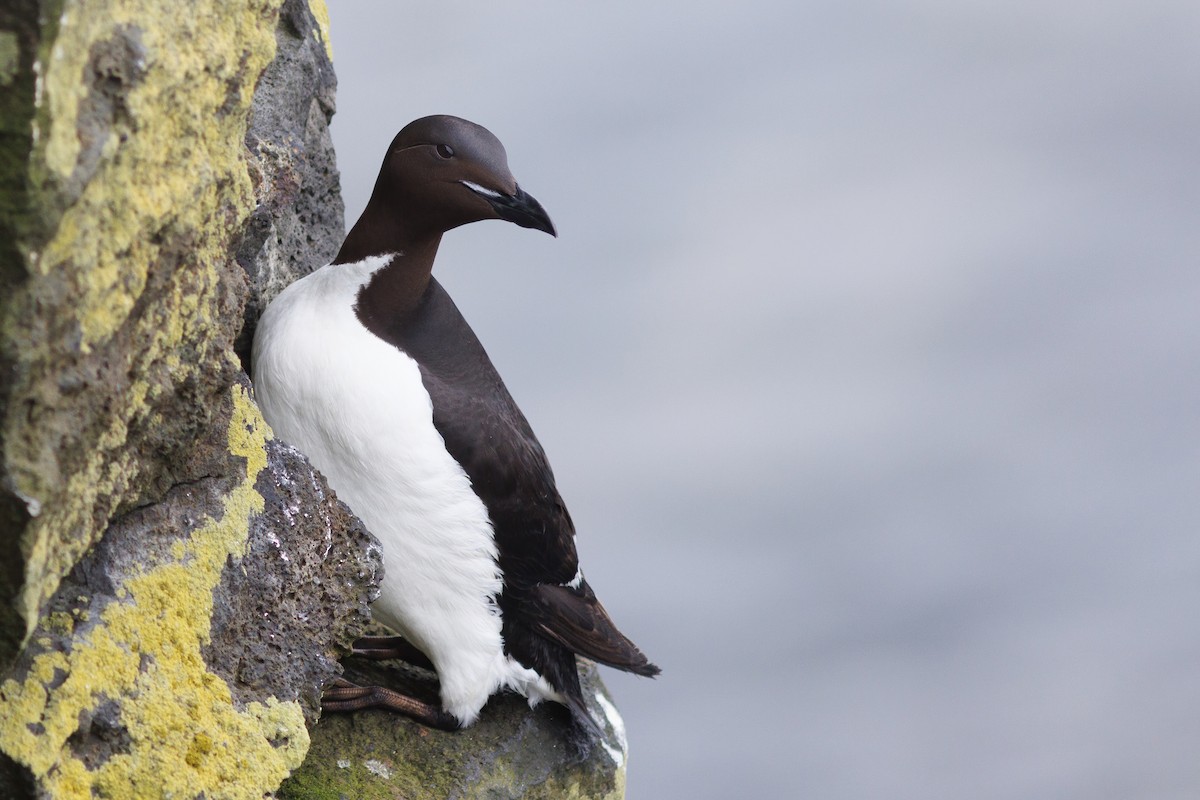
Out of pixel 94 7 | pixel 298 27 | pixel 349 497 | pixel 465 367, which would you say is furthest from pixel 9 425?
pixel 298 27

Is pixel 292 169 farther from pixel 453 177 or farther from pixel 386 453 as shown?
pixel 386 453

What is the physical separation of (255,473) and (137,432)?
51 cm

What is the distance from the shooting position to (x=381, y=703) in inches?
145

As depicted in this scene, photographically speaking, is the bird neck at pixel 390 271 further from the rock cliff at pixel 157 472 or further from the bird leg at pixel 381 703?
the bird leg at pixel 381 703

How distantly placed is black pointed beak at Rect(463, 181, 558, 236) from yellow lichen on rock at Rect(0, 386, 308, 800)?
761mm

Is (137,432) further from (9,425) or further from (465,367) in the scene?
(465,367)

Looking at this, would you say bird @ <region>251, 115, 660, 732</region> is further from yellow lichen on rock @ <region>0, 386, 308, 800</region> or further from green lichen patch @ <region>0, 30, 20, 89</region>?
green lichen patch @ <region>0, 30, 20, 89</region>

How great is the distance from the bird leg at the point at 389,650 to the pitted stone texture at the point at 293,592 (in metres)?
0.65

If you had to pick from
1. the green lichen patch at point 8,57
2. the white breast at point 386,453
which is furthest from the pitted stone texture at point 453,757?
the green lichen patch at point 8,57

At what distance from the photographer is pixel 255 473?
120 inches

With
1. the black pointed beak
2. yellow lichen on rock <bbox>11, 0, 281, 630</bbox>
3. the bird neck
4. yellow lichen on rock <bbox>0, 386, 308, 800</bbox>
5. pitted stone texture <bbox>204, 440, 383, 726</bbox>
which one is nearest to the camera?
yellow lichen on rock <bbox>11, 0, 281, 630</bbox>

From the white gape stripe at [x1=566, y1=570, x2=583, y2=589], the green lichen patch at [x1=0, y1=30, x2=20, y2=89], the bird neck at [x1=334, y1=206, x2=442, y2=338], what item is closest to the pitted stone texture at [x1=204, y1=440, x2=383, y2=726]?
the bird neck at [x1=334, y1=206, x2=442, y2=338]

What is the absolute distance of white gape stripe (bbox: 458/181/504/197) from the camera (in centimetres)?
337

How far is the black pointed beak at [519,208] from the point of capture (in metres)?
3.34
